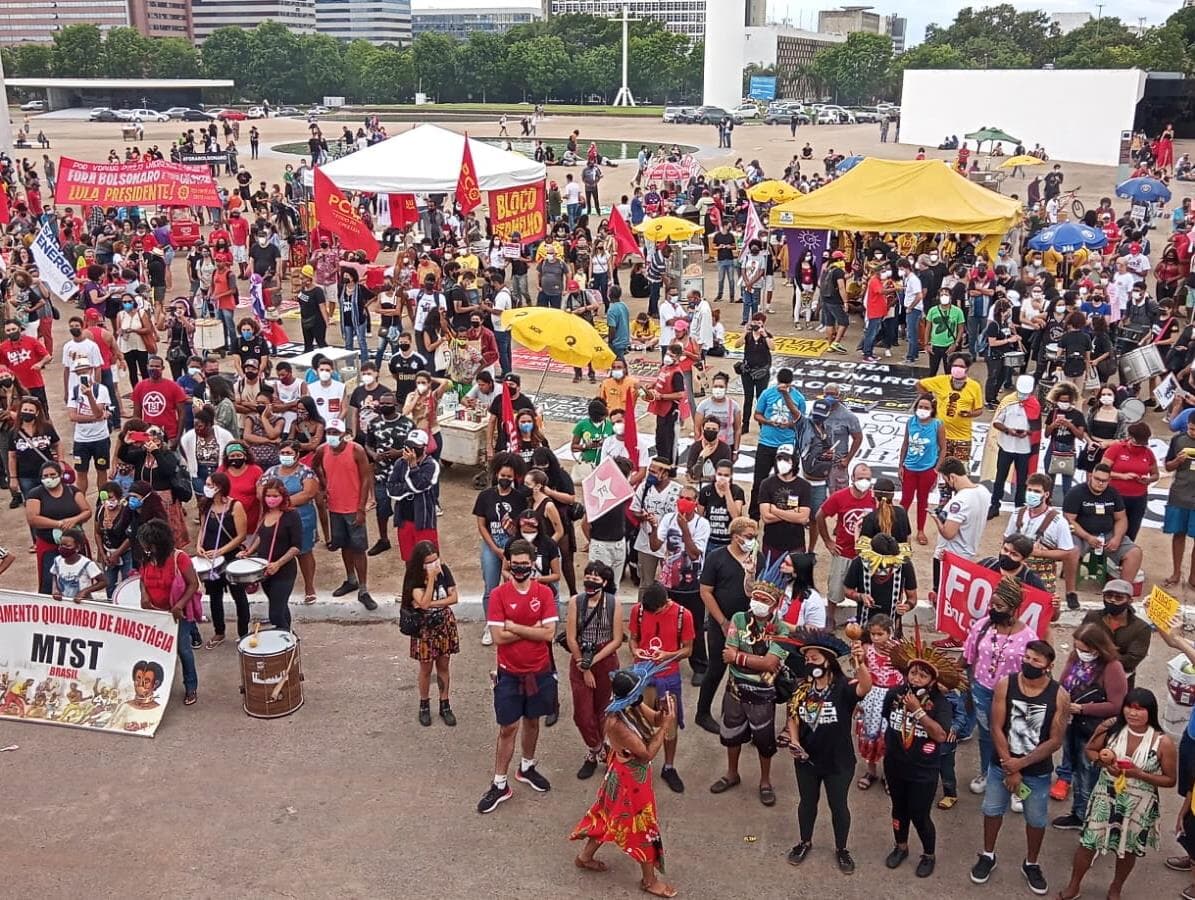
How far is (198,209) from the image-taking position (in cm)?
3341

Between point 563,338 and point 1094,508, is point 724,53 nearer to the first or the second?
point 563,338

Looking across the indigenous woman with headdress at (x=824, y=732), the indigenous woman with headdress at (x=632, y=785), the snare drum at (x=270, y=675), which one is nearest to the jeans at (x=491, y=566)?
the snare drum at (x=270, y=675)

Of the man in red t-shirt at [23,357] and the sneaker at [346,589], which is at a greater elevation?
the man in red t-shirt at [23,357]

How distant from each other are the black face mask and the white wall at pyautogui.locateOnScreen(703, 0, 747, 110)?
104m

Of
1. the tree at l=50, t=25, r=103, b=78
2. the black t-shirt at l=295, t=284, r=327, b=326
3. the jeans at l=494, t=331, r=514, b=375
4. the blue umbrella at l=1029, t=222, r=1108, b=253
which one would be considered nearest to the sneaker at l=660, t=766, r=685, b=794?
the jeans at l=494, t=331, r=514, b=375

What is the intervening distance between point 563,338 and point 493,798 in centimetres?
595

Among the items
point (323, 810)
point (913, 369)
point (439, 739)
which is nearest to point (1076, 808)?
point (439, 739)

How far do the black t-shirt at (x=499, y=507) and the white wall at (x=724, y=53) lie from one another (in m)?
101

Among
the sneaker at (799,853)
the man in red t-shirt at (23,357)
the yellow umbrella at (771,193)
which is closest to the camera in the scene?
the sneaker at (799,853)

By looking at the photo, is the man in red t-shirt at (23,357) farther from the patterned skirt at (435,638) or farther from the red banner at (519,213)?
the red banner at (519,213)

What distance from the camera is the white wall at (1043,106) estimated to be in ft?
160

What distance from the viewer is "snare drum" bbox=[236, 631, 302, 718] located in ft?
25.8

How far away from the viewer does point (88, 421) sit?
446 inches

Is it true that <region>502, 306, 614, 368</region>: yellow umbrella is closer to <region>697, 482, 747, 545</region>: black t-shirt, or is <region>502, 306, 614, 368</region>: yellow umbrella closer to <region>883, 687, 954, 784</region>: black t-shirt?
<region>697, 482, 747, 545</region>: black t-shirt
